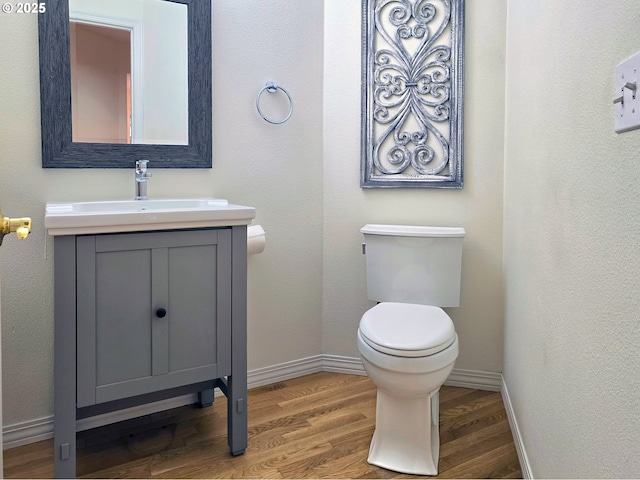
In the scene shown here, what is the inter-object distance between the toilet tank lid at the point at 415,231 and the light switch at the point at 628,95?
139cm

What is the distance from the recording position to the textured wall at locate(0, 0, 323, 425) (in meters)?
1.91

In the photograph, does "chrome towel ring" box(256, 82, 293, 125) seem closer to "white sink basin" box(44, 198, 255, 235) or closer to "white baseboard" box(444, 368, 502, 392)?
"white sink basin" box(44, 198, 255, 235)

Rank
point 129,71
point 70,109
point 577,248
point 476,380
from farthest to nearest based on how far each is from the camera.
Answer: point 476,380
point 129,71
point 70,109
point 577,248

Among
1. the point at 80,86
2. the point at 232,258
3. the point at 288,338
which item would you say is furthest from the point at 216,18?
the point at 288,338

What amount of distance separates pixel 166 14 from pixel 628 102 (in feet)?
6.10

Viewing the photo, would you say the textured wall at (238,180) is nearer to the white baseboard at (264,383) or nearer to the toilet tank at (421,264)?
the white baseboard at (264,383)

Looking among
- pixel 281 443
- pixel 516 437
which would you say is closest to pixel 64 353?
pixel 281 443

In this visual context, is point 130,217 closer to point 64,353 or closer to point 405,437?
point 64,353

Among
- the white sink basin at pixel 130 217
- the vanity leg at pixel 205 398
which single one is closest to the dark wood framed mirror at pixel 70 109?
the white sink basin at pixel 130 217

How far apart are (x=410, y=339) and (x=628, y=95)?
112 centimetres

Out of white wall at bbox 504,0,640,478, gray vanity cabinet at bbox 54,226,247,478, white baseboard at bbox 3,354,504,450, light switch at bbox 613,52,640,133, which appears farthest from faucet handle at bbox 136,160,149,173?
light switch at bbox 613,52,640,133

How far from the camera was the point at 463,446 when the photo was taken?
78.0 inches

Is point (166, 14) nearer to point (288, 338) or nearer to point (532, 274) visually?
point (288, 338)

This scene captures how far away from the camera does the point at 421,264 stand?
7.53 feet
